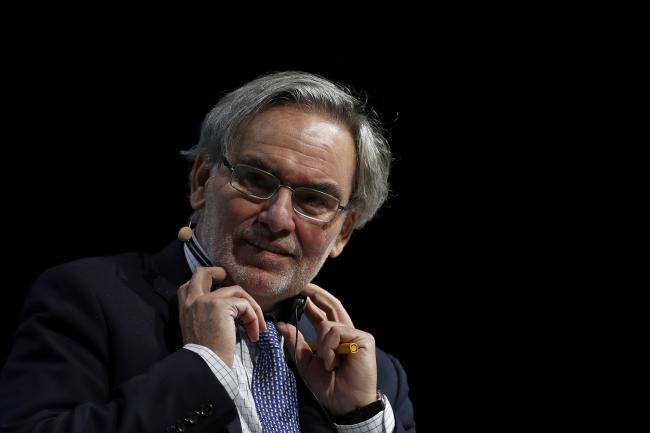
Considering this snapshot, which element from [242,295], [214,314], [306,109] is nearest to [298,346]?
[242,295]

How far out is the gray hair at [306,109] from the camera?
7.32 feet

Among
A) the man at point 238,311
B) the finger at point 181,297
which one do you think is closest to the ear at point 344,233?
the man at point 238,311

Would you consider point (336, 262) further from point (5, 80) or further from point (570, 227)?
point (5, 80)

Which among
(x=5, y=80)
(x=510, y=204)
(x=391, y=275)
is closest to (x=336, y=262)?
(x=391, y=275)

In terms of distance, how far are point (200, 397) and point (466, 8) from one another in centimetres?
217

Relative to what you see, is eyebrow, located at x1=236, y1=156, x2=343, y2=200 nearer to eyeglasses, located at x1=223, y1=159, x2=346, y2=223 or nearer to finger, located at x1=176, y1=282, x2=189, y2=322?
eyeglasses, located at x1=223, y1=159, x2=346, y2=223

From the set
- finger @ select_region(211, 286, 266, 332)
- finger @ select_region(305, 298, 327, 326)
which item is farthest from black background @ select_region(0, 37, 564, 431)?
finger @ select_region(211, 286, 266, 332)

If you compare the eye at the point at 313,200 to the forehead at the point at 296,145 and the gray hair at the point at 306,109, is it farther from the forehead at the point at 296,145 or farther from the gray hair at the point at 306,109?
the gray hair at the point at 306,109

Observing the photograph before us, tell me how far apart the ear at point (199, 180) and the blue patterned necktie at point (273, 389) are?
1.37 feet

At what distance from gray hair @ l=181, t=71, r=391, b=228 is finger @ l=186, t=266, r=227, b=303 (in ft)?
1.17

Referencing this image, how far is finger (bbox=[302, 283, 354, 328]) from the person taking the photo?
2.31 m

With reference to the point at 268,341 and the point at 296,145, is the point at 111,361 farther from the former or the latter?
the point at 296,145

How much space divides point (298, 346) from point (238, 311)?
0.44 meters

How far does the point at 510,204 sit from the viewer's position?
3523 mm
